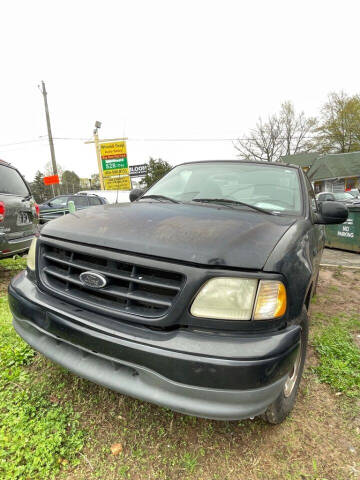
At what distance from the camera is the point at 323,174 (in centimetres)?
3578

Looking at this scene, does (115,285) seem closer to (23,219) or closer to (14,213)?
(14,213)

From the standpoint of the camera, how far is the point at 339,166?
35000mm

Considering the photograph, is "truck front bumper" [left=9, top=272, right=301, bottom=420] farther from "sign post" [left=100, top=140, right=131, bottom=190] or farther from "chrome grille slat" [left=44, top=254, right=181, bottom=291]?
"sign post" [left=100, top=140, right=131, bottom=190]

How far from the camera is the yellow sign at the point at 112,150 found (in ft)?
42.8

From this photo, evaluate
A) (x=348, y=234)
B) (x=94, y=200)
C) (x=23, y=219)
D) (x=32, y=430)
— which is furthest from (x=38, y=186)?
(x=32, y=430)

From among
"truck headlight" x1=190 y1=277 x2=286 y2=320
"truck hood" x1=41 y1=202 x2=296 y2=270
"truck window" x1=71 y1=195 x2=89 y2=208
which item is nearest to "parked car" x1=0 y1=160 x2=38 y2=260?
"truck hood" x1=41 y1=202 x2=296 y2=270

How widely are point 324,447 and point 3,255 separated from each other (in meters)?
4.00

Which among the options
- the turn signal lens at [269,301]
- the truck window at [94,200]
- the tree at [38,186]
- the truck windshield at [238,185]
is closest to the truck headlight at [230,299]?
the turn signal lens at [269,301]

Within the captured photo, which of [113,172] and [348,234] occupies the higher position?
[113,172]

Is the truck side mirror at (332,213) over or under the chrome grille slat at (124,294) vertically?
over

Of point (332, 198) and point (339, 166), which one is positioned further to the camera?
point (339, 166)

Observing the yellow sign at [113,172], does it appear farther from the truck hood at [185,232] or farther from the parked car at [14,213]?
the truck hood at [185,232]

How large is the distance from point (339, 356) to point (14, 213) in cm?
435

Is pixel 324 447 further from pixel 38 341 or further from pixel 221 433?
pixel 38 341
